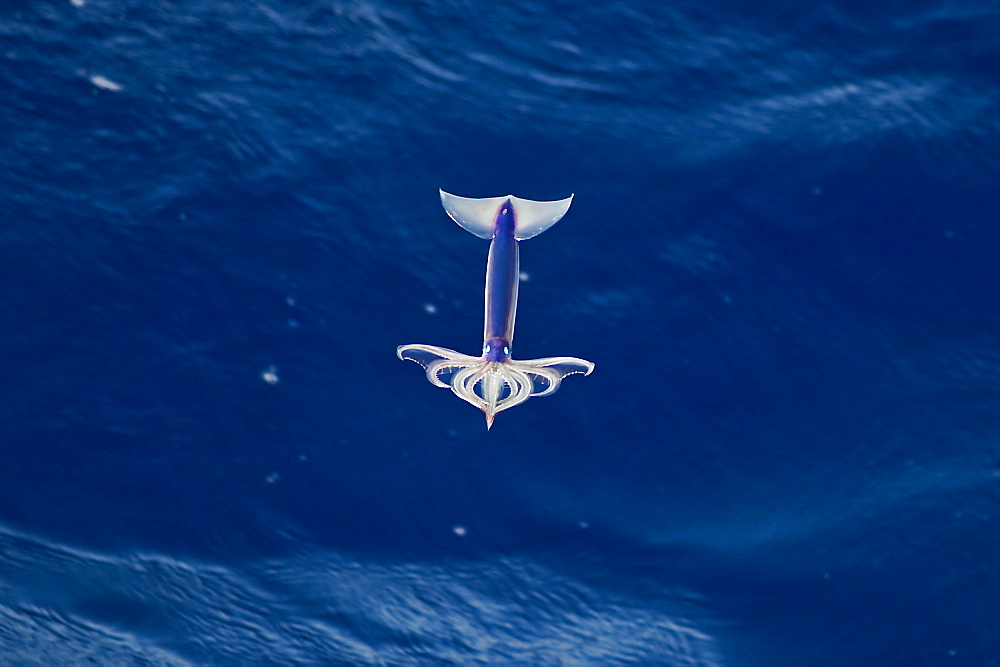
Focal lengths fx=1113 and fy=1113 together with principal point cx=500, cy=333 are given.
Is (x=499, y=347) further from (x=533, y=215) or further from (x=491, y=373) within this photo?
(x=533, y=215)

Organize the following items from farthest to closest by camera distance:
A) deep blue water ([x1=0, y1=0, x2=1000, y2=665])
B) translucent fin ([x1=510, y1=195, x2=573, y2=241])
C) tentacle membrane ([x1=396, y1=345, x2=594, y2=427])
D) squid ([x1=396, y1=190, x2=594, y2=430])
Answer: deep blue water ([x1=0, y1=0, x2=1000, y2=665]) → translucent fin ([x1=510, y1=195, x2=573, y2=241]) → tentacle membrane ([x1=396, y1=345, x2=594, y2=427]) → squid ([x1=396, y1=190, x2=594, y2=430])

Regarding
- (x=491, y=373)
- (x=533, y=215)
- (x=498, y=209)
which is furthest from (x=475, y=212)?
(x=491, y=373)

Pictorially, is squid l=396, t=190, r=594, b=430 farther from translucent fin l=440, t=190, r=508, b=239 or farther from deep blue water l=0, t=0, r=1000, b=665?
deep blue water l=0, t=0, r=1000, b=665

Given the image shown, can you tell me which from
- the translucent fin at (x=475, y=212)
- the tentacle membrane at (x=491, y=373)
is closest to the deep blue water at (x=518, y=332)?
the translucent fin at (x=475, y=212)

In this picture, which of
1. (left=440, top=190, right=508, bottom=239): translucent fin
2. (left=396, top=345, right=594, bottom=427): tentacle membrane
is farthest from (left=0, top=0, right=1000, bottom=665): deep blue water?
(left=396, top=345, right=594, bottom=427): tentacle membrane

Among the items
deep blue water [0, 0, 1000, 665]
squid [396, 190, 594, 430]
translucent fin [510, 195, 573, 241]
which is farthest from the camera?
deep blue water [0, 0, 1000, 665]

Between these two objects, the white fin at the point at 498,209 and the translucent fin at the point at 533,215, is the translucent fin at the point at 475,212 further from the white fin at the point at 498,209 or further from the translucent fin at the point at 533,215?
the translucent fin at the point at 533,215

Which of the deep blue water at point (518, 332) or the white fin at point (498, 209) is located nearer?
the white fin at point (498, 209)
